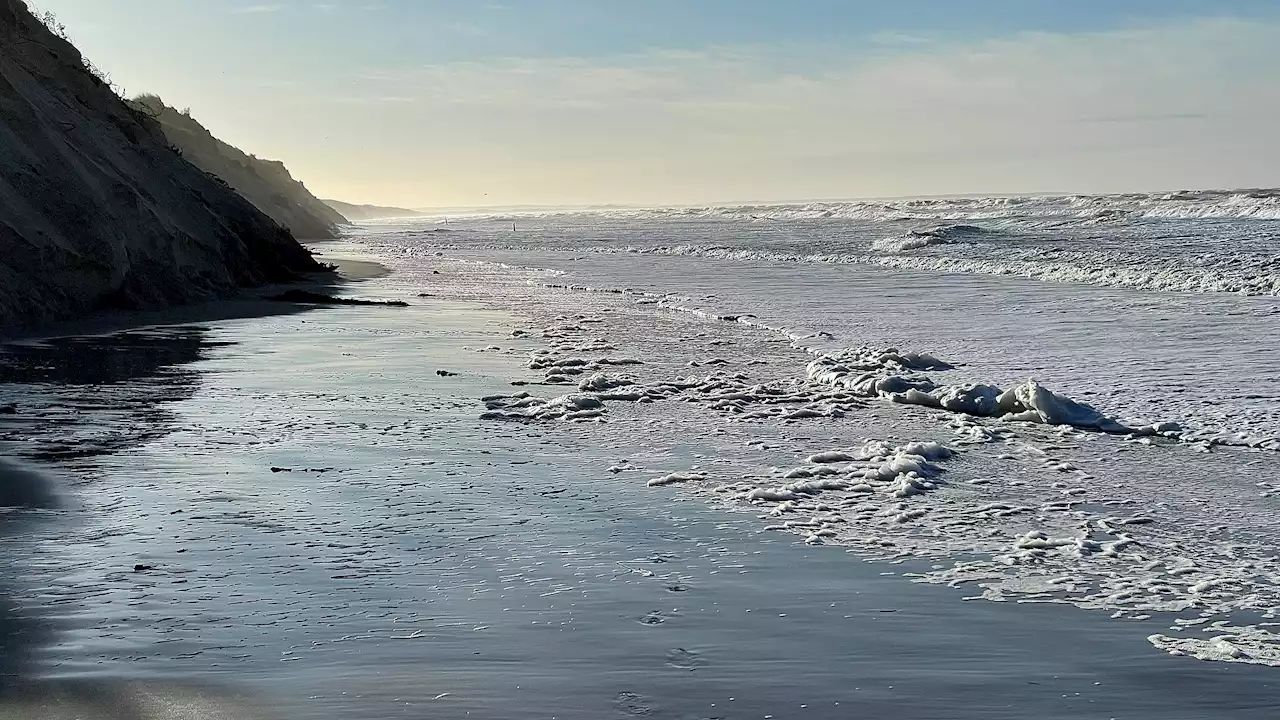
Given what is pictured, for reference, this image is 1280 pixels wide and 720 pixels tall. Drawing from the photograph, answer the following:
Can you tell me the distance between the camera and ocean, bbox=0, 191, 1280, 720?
3.41 metres

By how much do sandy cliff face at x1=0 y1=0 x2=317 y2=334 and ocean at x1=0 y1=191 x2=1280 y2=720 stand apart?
9.07 ft

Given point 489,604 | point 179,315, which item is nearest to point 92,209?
point 179,315

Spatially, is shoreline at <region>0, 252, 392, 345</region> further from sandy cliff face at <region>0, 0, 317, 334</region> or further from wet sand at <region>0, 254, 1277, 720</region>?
wet sand at <region>0, 254, 1277, 720</region>

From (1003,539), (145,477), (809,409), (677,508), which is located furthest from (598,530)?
(809,409)

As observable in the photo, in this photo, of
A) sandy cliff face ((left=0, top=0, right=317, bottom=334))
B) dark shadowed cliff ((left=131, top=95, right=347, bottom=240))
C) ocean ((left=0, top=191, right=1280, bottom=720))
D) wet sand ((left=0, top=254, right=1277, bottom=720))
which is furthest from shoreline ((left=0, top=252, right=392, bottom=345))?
dark shadowed cliff ((left=131, top=95, right=347, bottom=240))

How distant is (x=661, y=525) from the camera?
5.22m

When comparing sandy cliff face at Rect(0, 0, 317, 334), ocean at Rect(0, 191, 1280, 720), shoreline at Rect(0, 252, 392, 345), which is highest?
sandy cliff face at Rect(0, 0, 317, 334)

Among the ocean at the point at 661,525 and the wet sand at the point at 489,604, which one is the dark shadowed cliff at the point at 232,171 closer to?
the ocean at the point at 661,525

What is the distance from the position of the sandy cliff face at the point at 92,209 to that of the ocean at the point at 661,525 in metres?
2.77

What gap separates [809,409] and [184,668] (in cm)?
569

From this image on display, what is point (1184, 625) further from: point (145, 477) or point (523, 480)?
point (145, 477)

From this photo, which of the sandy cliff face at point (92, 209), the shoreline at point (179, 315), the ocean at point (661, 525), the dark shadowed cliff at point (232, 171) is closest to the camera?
the ocean at point (661, 525)

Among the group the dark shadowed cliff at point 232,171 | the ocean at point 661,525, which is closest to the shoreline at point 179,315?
the ocean at point 661,525

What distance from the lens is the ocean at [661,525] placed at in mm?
3406
